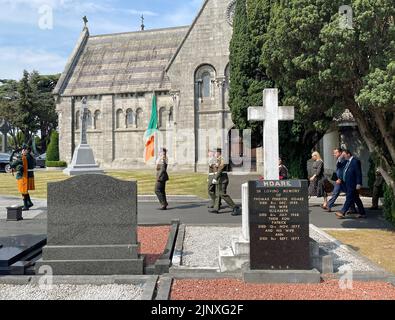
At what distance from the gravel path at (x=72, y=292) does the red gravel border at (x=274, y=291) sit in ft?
2.05

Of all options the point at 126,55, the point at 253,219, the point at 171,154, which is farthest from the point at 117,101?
the point at 253,219

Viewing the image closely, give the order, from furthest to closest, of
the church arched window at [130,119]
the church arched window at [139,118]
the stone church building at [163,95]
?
the church arched window at [130,119]
the church arched window at [139,118]
the stone church building at [163,95]

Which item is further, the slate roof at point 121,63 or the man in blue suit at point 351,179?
the slate roof at point 121,63

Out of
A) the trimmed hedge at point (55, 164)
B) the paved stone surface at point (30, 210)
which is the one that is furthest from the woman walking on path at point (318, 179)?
the trimmed hedge at point (55, 164)

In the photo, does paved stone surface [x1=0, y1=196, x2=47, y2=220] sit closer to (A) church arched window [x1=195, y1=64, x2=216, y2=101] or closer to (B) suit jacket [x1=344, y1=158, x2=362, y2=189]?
(B) suit jacket [x1=344, y1=158, x2=362, y2=189]

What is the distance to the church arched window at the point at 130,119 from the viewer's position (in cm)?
3719

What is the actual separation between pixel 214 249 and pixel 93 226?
8.61 ft

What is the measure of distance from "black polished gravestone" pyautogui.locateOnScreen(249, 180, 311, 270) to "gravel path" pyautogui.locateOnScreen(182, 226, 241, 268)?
1.03 meters

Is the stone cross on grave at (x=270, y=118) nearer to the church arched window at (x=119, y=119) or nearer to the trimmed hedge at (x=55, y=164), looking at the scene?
the church arched window at (x=119, y=119)

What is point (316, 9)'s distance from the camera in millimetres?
8086

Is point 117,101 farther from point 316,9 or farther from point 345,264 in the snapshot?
point 345,264

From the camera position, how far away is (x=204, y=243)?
316 inches

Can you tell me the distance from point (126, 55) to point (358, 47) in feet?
117

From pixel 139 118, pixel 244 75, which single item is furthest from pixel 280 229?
pixel 139 118
